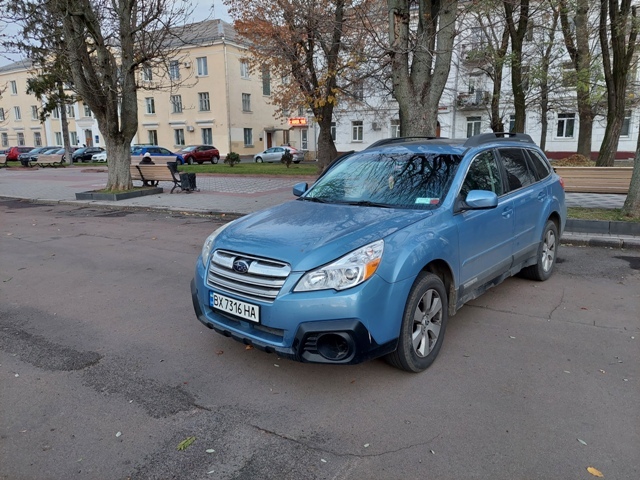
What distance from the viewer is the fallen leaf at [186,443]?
2.80 m

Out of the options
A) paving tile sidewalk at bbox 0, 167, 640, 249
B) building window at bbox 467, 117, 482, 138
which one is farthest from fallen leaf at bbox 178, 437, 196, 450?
building window at bbox 467, 117, 482, 138

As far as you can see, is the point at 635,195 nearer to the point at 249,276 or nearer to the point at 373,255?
the point at 373,255

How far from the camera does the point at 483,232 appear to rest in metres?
4.27

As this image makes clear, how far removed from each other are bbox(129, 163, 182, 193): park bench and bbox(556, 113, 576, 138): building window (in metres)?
29.3

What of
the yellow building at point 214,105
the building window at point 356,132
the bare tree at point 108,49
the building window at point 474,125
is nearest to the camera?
the bare tree at point 108,49

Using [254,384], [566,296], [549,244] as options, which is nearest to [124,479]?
[254,384]

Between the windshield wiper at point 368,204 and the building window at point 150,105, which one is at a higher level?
the building window at point 150,105

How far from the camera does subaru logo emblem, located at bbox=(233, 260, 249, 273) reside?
132 inches

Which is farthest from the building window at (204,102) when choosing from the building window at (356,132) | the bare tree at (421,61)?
the bare tree at (421,61)

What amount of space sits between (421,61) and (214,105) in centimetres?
3818

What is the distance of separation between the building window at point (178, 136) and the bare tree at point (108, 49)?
32.9 meters

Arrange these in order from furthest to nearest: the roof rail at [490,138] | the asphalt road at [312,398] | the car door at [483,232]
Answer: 1. the roof rail at [490,138]
2. the car door at [483,232]
3. the asphalt road at [312,398]

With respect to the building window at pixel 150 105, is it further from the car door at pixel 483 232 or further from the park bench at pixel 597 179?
the car door at pixel 483 232

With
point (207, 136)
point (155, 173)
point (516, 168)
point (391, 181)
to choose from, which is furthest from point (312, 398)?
point (207, 136)
